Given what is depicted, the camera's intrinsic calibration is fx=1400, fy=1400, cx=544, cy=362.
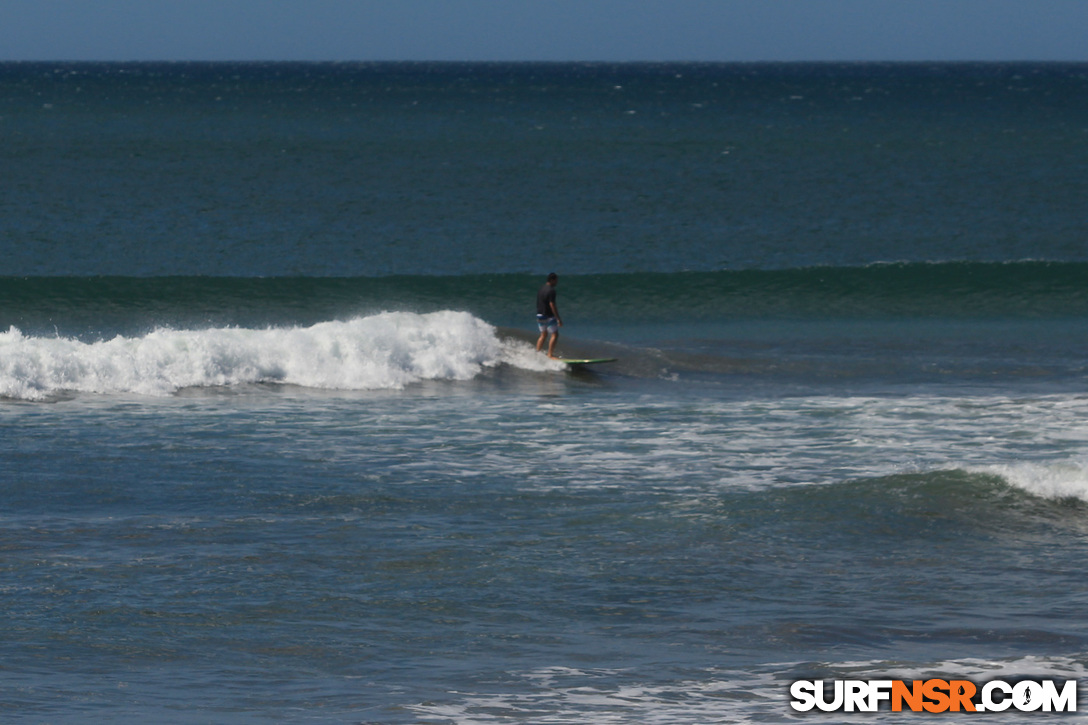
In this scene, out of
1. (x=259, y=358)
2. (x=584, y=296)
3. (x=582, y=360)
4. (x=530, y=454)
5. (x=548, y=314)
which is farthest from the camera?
(x=584, y=296)

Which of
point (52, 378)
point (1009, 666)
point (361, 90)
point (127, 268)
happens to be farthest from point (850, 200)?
point (361, 90)

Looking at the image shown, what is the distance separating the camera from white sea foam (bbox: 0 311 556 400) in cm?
2128

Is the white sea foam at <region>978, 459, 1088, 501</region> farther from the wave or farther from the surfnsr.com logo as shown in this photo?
the wave

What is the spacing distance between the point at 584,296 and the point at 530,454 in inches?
688

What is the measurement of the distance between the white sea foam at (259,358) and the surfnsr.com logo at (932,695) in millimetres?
13603

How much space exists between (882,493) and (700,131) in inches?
2593

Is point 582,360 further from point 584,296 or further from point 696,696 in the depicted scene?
point 696,696

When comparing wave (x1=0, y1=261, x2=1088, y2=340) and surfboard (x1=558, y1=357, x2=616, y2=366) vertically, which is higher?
wave (x1=0, y1=261, x2=1088, y2=340)

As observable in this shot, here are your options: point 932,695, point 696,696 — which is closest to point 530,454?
point 696,696

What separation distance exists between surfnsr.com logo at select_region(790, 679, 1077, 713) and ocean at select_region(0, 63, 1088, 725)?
149 mm

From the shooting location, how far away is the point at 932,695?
9258mm

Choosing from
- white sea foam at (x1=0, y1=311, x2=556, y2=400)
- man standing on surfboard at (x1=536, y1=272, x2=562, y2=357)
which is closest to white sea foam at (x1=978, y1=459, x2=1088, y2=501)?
man standing on surfboard at (x1=536, y1=272, x2=562, y2=357)

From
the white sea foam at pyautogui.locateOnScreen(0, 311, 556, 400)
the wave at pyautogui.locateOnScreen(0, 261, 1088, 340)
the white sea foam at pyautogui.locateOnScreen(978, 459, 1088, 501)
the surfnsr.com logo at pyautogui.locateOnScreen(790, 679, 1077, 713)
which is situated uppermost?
the wave at pyautogui.locateOnScreen(0, 261, 1088, 340)

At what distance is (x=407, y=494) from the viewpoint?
1494 cm
